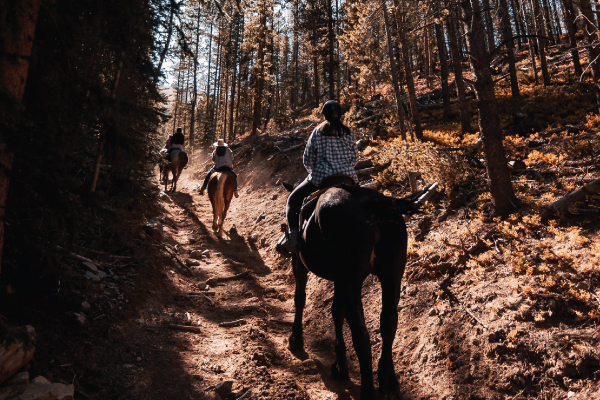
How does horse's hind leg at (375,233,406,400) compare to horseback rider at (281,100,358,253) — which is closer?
horse's hind leg at (375,233,406,400)

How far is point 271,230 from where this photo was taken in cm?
1015

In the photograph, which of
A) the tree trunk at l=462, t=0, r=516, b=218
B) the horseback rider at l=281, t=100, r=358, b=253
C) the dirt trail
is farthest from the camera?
the tree trunk at l=462, t=0, r=516, b=218

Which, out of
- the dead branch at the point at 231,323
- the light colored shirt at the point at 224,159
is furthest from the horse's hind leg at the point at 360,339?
the light colored shirt at the point at 224,159

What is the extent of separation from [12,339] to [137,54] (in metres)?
3.72

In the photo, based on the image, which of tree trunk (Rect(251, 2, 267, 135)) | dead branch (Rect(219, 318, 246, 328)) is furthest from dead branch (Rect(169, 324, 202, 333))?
tree trunk (Rect(251, 2, 267, 135))

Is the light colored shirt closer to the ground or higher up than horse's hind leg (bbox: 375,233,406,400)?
higher up

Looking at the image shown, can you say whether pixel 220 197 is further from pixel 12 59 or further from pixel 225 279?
pixel 12 59

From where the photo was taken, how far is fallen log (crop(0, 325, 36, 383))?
2.65 metres

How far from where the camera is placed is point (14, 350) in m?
2.75

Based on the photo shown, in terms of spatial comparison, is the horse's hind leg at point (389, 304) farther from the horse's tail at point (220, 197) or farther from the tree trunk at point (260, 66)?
the tree trunk at point (260, 66)

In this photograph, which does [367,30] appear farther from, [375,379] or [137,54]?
[375,379]

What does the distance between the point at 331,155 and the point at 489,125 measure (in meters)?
3.45

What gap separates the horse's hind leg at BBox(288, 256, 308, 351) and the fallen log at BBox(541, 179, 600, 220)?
4.09m

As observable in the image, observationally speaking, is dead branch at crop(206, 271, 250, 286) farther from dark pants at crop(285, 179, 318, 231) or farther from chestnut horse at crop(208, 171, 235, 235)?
chestnut horse at crop(208, 171, 235, 235)
